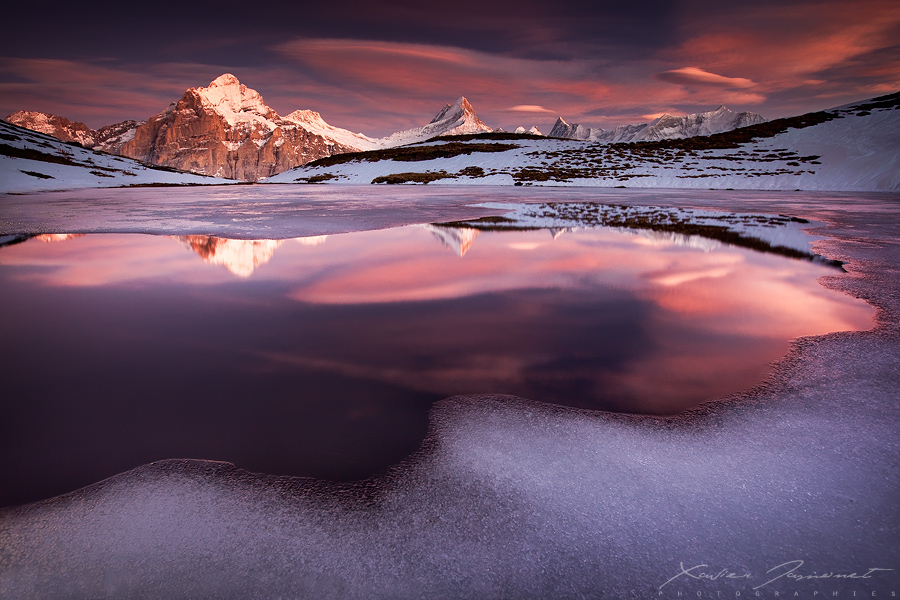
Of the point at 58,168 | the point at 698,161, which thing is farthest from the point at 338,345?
the point at 58,168

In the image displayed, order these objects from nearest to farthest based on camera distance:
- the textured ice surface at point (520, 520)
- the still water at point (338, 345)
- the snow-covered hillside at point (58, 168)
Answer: the textured ice surface at point (520, 520) → the still water at point (338, 345) → the snow-covered hillside at point (58, 168)

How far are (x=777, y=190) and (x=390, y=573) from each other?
156 ft

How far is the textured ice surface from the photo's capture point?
7.18 ft

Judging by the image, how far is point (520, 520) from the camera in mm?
2549

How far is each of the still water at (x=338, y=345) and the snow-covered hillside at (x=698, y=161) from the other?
41327mm

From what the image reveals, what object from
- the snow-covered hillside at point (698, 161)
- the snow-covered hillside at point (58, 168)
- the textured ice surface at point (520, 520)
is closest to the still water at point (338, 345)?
the textured ice surface at point (520, 520)

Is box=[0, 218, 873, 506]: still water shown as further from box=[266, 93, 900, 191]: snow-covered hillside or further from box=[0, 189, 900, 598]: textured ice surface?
box=[266, 93, 900, 191]: snow-covered hillside

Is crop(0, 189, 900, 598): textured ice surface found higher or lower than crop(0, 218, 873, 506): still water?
lower

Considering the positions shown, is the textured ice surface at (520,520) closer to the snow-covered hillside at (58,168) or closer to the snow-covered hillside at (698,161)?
the snow-covered hillside at (698,161)

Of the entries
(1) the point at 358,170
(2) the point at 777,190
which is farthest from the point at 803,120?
(1) the point at 358,170

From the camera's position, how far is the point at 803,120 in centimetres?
6266

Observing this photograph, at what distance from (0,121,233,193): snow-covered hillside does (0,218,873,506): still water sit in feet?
163

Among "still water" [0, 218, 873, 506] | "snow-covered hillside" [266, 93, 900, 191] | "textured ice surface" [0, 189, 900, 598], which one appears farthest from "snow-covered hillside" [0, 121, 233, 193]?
"textured ice surface" [0, 189, 900, 598]

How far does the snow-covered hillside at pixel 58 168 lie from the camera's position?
167 ft
